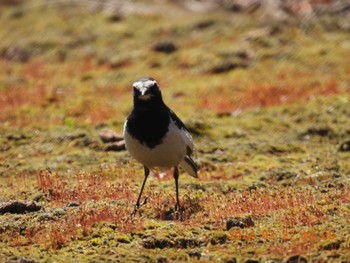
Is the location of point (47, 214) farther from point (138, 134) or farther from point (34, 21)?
point (34, 21)

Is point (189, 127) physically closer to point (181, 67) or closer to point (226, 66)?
point (226, 66)

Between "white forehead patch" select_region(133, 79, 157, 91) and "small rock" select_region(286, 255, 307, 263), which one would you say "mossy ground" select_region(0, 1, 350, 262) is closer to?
"small rock" select_region(286, 255, 307, 263)

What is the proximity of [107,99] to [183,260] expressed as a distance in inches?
703

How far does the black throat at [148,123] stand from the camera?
1484cm

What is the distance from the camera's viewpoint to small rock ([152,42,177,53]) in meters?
35.6

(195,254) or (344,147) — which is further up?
(195,254)

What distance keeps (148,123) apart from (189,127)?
28.0ft

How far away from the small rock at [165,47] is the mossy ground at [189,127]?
1.72 ft

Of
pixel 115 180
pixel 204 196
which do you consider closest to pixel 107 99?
pixel 115 180

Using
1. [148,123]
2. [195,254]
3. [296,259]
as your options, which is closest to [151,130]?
[148,123]

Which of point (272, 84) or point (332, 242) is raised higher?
point (332, 242)

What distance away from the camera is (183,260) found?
1190cm

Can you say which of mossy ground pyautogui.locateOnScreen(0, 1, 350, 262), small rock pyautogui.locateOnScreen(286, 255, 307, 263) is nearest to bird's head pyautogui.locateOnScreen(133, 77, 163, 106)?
mossy ground pyautogui.locateOnScreen(0, 1, 350, 262)

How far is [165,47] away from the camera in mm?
35781
